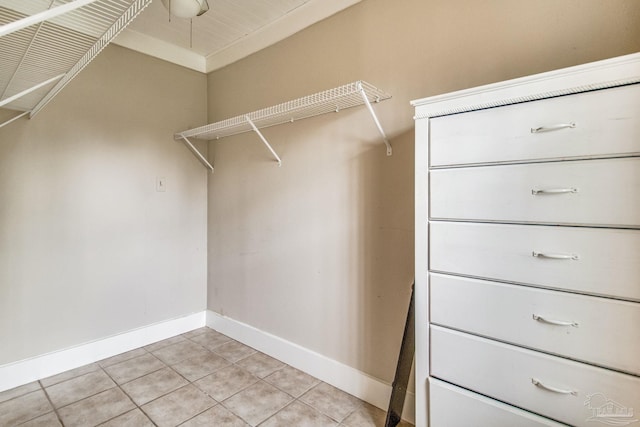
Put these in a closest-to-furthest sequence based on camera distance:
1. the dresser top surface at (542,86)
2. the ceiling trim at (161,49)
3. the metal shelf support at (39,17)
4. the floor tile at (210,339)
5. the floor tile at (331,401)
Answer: the metal shelf support at (39,17) → the dresser top surface at (542,86) → the floor tile at (331,401) → the ceiling trim at (161,49) → the floor tile at (210,339)

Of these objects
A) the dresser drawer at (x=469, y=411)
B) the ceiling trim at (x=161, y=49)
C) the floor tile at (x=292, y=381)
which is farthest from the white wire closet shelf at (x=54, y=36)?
the floor tile at (x=292, y=381)

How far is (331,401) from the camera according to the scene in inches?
70.9

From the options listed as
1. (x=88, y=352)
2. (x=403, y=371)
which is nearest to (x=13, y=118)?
(x=88, y=352)

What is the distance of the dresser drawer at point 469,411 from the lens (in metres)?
1.05

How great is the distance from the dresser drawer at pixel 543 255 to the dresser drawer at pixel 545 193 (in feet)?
0.12

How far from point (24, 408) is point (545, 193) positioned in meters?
2.70

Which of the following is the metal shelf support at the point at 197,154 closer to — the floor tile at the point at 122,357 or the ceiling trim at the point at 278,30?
the ceiling trim at the point at 278,30

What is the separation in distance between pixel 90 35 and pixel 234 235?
1697 millimetres

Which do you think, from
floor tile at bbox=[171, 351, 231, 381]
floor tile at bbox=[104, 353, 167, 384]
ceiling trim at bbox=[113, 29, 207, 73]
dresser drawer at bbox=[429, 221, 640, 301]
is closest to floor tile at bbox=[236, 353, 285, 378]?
floor tile at bbox=[171, 351, 231, 381]

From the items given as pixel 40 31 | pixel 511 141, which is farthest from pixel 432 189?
pixel 40 31

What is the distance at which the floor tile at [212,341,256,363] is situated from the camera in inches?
91.3

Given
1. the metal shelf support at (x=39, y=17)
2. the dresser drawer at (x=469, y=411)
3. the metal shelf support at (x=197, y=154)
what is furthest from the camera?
the metal shelf support at (x=197, y=154)

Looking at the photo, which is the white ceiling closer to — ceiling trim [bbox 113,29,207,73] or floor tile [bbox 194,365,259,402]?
ceiling trim [bbox 113,29,207,73]

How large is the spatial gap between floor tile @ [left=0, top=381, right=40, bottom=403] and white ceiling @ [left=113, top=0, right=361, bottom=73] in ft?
7.72
